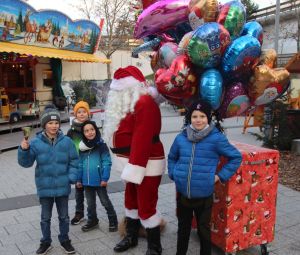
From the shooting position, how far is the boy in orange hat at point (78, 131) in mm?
4578

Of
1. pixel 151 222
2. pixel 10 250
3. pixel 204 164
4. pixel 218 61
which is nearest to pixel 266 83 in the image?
pixel 218 61

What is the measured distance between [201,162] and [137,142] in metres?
0.68

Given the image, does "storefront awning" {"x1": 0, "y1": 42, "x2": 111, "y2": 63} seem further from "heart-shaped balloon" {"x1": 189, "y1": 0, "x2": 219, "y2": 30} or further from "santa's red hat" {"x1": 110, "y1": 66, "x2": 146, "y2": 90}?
"heart-shaped balloon" {"x1": 189, "y1": 0, "x2": 219, "y2": 30}

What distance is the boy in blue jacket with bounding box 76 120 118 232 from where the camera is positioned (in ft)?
14.5

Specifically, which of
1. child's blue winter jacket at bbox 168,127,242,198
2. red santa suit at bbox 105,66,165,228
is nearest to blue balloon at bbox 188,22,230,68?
child's blue winter jacket at bbox 168,127,242,198

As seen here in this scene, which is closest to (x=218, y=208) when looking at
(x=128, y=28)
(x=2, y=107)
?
(x=2, y=107)

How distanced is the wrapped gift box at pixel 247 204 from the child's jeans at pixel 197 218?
0.22 metres

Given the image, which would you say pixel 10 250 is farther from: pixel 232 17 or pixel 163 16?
pixel 232 17

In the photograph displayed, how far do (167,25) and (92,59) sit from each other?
555 inches

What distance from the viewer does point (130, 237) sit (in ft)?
13.5

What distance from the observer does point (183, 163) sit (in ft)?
11.1

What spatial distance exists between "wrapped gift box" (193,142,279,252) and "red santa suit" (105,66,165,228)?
0.62 meters

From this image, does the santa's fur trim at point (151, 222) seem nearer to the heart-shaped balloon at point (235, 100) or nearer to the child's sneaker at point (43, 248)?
the child's sneaker at point (43, 248)

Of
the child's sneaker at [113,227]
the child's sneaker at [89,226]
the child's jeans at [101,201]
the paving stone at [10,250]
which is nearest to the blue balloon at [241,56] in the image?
the child's jeans at [101,201]
